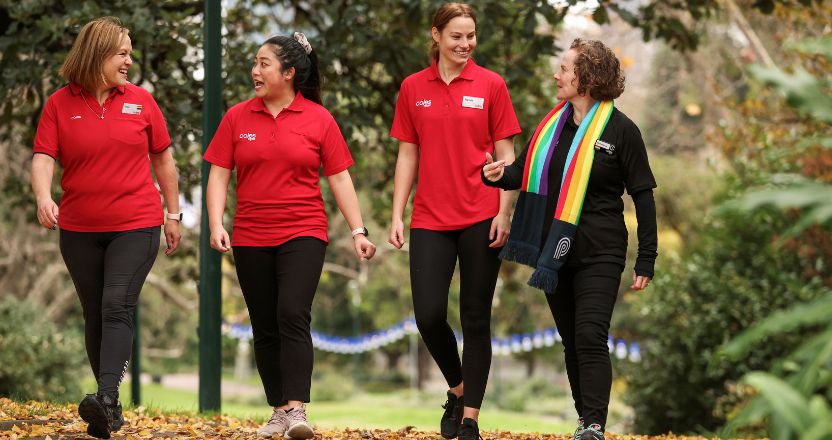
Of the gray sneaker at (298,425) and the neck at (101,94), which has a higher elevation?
the neck at (101,94)

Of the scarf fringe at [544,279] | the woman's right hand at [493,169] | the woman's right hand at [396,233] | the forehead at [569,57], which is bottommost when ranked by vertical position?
the scarf fringe at [544,279]

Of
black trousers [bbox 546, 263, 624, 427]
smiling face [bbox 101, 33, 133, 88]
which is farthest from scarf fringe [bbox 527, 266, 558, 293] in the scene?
smiling face [bbox 101, 33, 133, 88]

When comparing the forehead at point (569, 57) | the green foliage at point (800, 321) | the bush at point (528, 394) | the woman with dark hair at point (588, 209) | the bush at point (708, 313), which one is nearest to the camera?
the green foliage at point (800, 321)

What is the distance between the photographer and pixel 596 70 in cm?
575

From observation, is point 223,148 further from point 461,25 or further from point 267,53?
point 461,25

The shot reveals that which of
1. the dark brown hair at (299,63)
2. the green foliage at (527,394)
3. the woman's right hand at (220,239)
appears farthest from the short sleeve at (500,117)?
the green foliage at (527,394)

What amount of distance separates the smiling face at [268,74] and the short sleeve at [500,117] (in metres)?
1.02

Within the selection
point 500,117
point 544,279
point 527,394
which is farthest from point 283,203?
point 527,394

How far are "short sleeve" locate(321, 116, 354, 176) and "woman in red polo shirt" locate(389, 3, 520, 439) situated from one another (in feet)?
1.28

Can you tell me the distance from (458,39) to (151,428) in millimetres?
2546

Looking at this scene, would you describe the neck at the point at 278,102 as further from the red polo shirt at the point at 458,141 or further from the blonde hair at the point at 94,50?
the blonde hair at the point at 94,50

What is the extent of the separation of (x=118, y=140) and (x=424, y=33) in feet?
23.7

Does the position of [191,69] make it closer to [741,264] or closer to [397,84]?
[397,84]

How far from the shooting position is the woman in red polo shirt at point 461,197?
235 inches
